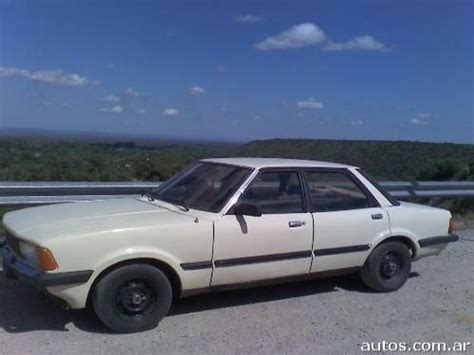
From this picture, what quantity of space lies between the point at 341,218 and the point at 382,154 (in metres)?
20.7

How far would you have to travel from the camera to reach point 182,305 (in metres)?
5.43

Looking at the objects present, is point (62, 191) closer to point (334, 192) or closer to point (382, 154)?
point (334, 192)

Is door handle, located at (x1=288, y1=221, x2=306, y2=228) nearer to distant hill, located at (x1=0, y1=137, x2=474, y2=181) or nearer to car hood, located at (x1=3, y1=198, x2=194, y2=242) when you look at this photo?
car hood, located at (x1=3, y1=198, x2=194, y2=242)

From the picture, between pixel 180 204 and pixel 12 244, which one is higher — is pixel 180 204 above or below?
above

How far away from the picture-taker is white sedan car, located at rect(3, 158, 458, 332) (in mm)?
4531

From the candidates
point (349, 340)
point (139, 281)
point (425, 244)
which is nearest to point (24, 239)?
point (139, 281)

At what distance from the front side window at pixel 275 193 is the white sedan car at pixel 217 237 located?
0.03 ft

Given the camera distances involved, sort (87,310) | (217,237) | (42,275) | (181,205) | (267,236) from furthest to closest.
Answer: (181,205)
(267,236)
(87,310)
(217,237)
(42,275)

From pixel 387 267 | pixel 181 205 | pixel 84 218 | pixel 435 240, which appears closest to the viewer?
pixel 84 218

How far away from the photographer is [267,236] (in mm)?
5277

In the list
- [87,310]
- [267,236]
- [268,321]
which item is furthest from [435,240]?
[87,310]

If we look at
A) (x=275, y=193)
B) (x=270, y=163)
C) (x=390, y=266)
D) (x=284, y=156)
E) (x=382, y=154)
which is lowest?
(x=390, y=266)

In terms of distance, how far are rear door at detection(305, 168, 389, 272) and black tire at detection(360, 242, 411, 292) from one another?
14 centimetres

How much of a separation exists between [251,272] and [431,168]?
715 inches
